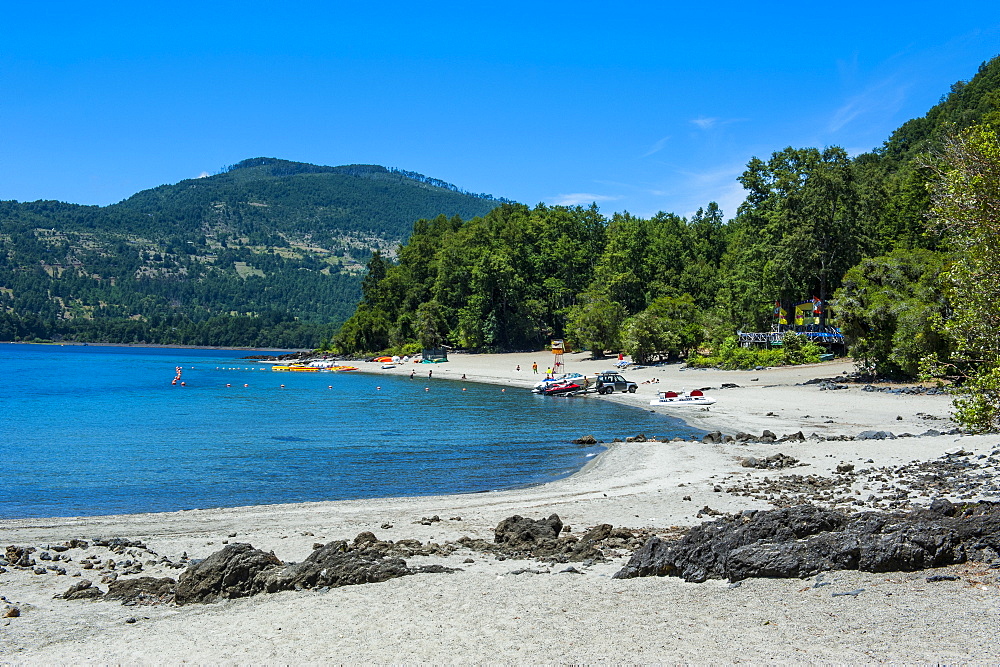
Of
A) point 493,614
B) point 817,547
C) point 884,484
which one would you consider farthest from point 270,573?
point 884,484

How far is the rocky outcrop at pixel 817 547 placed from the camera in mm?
9273

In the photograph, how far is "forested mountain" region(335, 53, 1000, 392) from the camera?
4491cm

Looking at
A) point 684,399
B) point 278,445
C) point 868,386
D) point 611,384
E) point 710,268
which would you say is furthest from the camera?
point 710,268

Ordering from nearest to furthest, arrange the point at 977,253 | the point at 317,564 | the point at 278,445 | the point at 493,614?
the point at 493,614
the point at 317,564
the point at 977,253
the point at 278,445

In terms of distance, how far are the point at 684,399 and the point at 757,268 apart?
30.4m

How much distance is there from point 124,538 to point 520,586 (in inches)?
346

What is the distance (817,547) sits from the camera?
9.73m

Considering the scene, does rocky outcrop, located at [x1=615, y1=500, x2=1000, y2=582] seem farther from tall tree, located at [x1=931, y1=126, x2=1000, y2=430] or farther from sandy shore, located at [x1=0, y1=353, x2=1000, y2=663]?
tall tree, located at [x1=931, y1=126, x2=1000, y2=430]

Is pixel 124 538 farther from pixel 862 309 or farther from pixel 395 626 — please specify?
pixel 862 309

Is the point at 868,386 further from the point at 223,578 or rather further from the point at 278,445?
the point at 223,578

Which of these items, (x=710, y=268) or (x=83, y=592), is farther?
(x=710, y=268)

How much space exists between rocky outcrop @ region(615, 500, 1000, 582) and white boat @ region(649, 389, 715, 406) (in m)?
31.5

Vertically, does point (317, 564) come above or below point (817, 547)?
below

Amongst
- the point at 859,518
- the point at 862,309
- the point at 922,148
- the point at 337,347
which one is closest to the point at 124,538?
the point at 859,518
